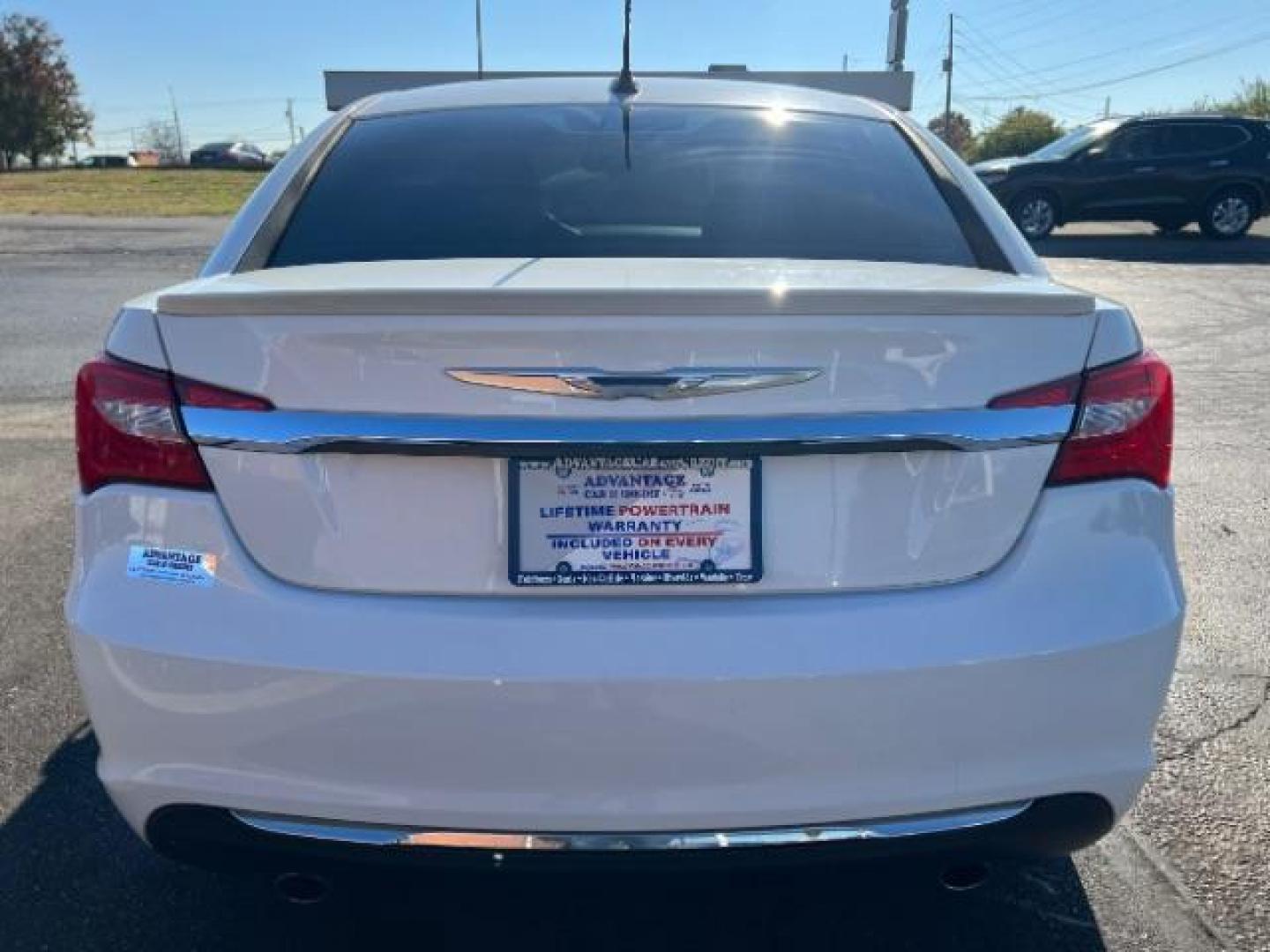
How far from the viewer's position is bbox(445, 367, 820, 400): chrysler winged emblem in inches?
68.3

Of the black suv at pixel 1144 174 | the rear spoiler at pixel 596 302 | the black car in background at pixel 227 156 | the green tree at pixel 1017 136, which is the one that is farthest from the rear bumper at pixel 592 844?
the black car in background at pixel 227 156

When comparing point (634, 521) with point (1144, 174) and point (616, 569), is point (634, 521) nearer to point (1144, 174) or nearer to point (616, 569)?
point (616, 569)

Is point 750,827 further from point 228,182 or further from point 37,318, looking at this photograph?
point 228,182

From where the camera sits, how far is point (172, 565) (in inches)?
72.1

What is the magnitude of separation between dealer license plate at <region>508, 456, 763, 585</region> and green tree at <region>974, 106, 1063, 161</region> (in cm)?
4485

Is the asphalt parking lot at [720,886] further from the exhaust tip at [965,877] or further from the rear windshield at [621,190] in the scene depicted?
the rear windshield at [621,190]

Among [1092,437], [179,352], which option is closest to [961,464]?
[1092,437]

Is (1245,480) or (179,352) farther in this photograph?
→ (1245,480)

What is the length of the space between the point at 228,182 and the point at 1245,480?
1379 inches

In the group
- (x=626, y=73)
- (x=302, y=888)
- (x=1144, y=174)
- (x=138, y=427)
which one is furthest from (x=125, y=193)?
(x=302, y=888)

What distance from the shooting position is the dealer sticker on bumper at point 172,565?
5.95ft

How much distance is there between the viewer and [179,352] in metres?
1.83

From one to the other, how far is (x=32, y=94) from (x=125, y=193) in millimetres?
33839

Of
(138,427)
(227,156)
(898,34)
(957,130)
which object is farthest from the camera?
(957,130)
